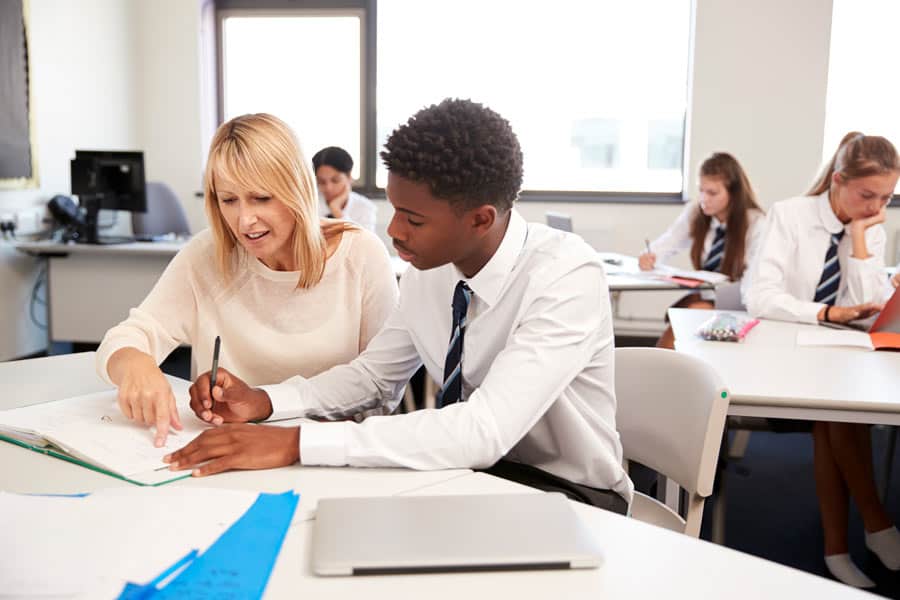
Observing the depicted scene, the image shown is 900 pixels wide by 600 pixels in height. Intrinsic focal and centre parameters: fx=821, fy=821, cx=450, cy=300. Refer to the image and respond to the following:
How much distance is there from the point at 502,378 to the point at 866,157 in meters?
1.91

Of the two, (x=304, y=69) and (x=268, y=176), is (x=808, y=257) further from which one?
(x=304, y=69)

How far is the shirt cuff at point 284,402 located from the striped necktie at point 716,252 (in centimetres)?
303

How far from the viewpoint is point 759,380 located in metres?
1.78

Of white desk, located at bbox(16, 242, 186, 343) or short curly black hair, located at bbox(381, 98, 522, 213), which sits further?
white desk, located at bbox(16, 242, 186, 343)

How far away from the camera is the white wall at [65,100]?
446 cm

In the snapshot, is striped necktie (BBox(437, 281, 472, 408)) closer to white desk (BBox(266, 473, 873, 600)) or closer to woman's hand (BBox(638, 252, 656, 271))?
white desk (BBox(266, 473, 873, 600))

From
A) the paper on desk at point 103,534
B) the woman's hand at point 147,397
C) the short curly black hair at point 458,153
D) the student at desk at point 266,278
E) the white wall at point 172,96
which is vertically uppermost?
the white wall at point 172,96

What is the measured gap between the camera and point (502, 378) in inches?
44.8

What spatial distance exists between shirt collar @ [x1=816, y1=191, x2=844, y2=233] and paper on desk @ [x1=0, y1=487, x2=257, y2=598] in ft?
7.85

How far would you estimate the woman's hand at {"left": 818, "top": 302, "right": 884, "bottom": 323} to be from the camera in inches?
95.9

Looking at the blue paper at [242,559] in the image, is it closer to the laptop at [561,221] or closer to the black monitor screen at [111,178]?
the laptop at [561,221]

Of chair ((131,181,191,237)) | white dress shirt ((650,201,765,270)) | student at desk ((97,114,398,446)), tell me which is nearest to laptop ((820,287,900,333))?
student at desk ((97,114,398,446))

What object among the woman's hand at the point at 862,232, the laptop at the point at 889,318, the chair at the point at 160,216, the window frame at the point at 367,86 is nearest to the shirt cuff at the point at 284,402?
the laptop at the point at 889,318

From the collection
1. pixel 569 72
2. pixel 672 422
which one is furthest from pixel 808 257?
pixel 569 72
